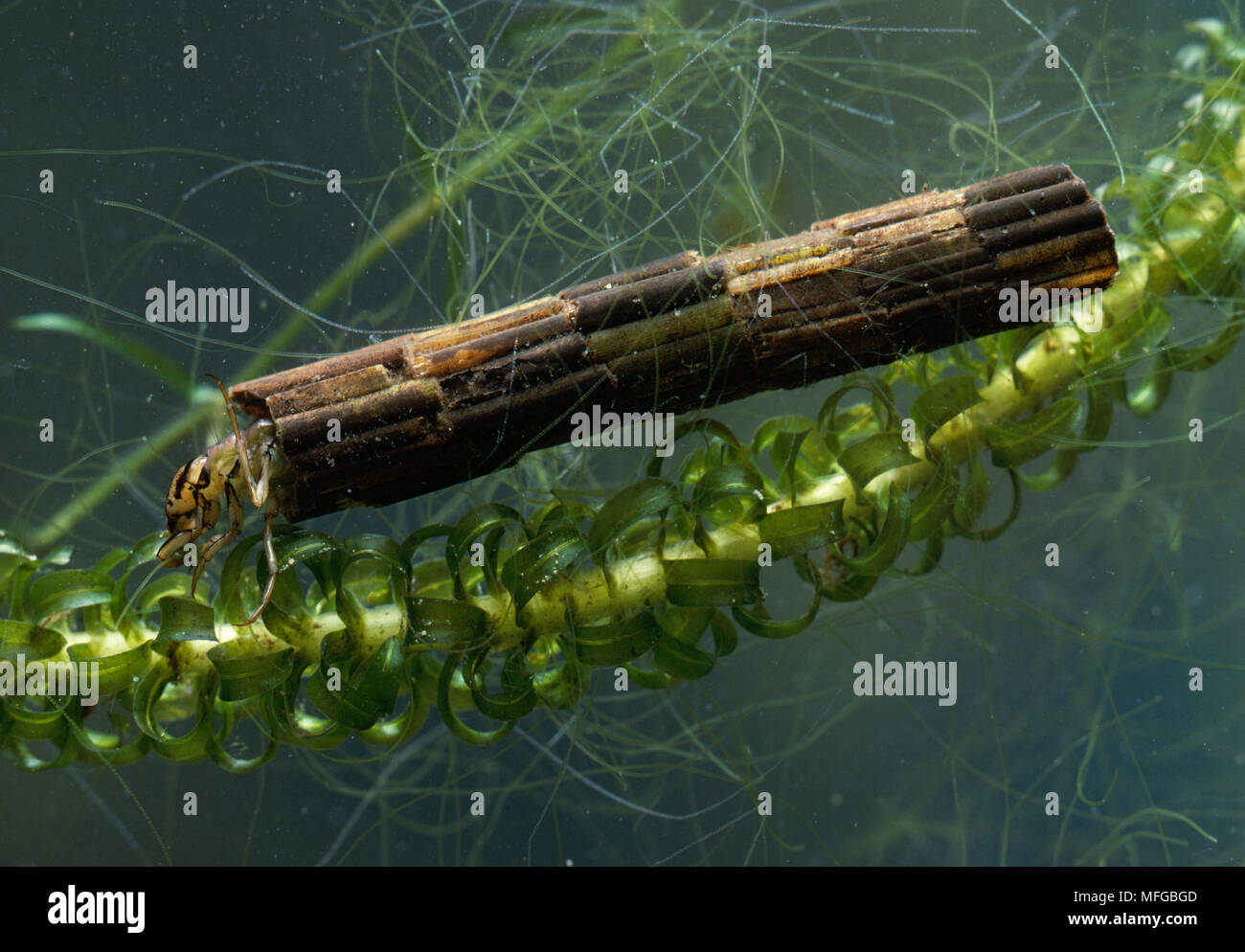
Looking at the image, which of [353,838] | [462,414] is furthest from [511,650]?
[353,838]

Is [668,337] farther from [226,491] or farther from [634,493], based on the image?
[226,491]

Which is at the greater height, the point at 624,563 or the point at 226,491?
the point at 226,491

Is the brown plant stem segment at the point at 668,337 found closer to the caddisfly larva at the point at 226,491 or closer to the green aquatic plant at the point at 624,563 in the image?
the caddisfly larva at the point at 226,491

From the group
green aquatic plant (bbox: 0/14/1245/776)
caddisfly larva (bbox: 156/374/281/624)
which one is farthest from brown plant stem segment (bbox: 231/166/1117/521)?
green aquatic plant (bbox: 0/14/1245/776)

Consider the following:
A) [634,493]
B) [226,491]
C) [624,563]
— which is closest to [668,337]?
[634,493]

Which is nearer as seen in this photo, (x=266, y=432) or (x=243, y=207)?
(x=266, y=432)

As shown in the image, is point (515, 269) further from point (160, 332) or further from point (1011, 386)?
point (1011, 386)

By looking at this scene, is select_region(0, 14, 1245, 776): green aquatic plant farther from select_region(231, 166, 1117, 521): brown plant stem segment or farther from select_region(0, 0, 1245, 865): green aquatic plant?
select_region(231, 166, 1117, 521): brown plant stem segment
